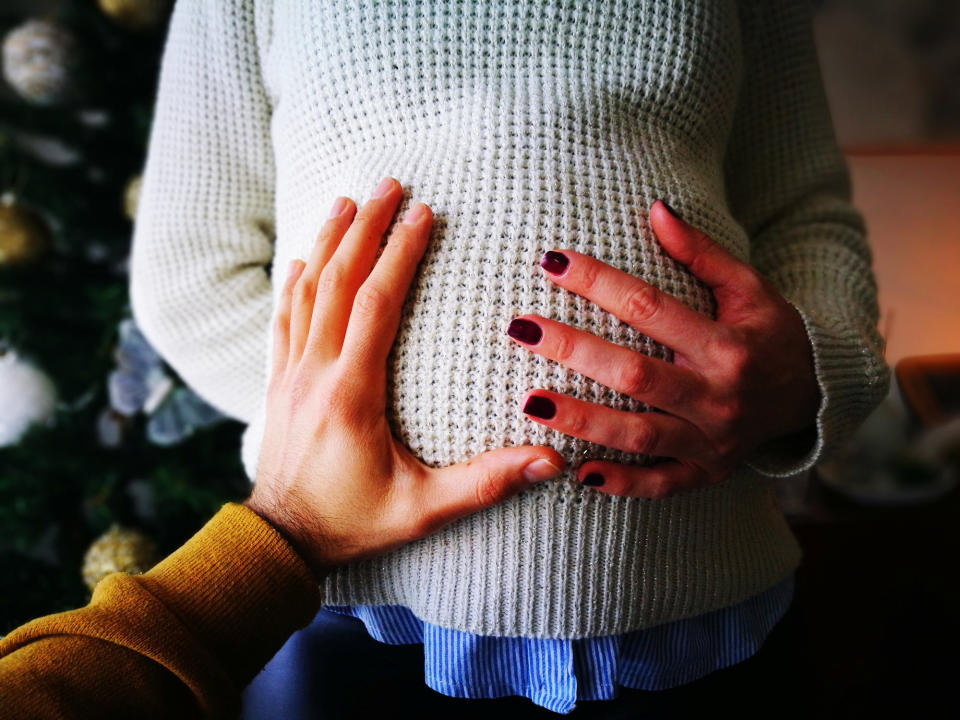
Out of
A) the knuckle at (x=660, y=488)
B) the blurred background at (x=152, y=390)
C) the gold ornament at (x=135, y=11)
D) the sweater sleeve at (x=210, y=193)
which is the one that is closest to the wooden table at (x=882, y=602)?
the blurred background at (x=152, y=390)

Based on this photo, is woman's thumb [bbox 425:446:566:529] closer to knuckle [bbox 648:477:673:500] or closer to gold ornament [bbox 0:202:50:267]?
knuckle [bbox 648:477:673:500]

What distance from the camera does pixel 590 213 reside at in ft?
1.81

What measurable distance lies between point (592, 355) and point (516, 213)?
153 millimetres

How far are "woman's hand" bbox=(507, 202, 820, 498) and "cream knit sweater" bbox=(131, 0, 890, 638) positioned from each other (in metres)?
0.02

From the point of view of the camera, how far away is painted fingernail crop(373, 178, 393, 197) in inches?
22.0

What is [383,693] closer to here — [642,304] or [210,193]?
[642,304]

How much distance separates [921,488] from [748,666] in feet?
3.86

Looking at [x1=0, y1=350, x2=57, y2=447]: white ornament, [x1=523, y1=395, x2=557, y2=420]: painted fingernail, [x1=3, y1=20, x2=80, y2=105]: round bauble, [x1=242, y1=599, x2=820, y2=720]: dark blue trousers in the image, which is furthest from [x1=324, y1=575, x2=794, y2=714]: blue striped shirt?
[x1=3, y1=20, x2=80, y2=105]: round bauble

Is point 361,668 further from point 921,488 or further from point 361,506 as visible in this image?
point 921,488

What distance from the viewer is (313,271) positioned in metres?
0.57

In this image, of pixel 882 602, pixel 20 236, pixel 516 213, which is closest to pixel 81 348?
pixel 20 236

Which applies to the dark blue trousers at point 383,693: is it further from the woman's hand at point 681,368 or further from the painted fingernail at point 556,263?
the painted fingernail at point 556,263

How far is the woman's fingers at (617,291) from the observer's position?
0.51 meters

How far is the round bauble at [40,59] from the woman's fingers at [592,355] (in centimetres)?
94
